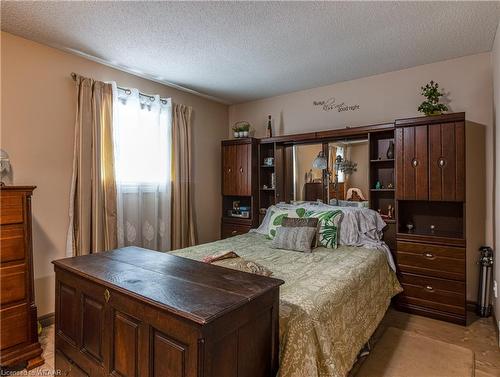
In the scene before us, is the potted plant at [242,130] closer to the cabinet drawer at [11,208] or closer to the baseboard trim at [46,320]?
the cabinet drawer at [11,208]

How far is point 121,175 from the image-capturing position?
10.2 feet

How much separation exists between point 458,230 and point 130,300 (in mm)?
3125

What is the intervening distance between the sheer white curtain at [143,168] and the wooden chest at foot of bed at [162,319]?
1.54 metres

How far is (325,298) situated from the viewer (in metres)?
1.64

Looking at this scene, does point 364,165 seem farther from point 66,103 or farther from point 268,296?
point 66,103

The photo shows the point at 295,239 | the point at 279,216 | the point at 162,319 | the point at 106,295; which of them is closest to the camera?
the point at 162,319

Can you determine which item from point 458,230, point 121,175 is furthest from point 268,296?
point 458,230

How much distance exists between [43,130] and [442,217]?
4.01m

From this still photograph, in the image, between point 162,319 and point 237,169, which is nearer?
point 162,319

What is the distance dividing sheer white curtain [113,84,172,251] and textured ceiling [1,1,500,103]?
0.44 m

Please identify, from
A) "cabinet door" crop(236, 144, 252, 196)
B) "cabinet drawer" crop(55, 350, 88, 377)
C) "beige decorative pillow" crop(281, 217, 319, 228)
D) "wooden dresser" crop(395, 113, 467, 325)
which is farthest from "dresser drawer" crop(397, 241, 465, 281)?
"cabinet drawer" crop(55, 350, 88, 377)

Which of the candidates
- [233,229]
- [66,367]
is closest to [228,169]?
[233,229]

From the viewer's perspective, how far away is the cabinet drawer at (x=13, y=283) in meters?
1.97

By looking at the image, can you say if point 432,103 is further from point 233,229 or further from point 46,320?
point 46,320
